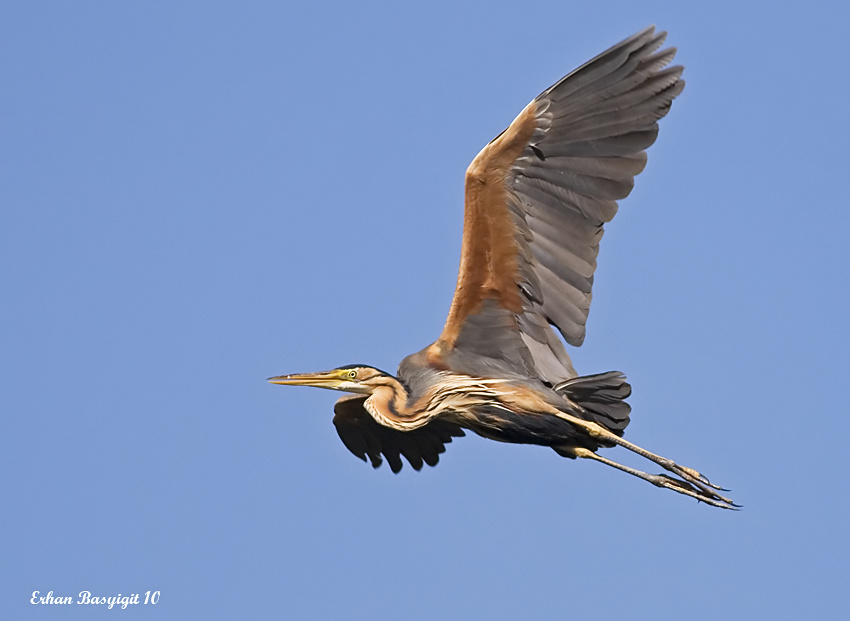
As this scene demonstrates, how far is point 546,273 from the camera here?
11906 millimetres

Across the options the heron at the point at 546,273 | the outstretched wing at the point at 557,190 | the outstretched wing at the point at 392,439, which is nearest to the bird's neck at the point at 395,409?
the heron at the point at 546,273

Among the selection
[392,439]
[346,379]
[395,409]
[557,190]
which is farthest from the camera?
[392,439]

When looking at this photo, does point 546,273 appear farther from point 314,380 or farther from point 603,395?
point 314,380

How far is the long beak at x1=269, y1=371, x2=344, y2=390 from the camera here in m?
12.8

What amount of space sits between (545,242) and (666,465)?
2.15m

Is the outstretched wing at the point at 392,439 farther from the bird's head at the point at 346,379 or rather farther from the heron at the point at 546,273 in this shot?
the heron at the point at 546,273

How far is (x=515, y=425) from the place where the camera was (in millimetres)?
11922

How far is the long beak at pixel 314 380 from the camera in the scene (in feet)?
42.1

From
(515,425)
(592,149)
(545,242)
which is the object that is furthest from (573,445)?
(592,149)

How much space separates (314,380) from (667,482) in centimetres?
328

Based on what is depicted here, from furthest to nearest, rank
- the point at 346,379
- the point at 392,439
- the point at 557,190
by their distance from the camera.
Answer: the point at 392,439, the point at 346,379, the point at 557,190

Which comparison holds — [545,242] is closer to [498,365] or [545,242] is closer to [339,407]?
[498,365]

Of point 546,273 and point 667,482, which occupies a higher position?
point 546,273

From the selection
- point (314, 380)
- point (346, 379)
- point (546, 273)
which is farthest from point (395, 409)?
point (546, 273)
